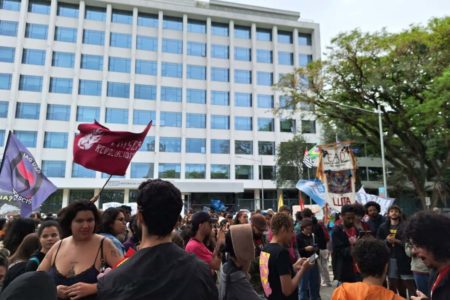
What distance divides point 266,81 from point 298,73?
22491 mm

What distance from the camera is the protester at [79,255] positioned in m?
2.40

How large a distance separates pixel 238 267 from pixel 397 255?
12.0 ft

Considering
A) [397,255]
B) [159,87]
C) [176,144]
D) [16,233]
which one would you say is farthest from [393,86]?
[159,87]

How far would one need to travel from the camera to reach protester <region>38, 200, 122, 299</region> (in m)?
2.40

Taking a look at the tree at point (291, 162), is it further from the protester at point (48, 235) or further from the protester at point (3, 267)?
the protester at point (3, 267)

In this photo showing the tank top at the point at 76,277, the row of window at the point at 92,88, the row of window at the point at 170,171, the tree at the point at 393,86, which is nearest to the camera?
the tank top at the point at 76,277

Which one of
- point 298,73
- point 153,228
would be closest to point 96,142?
point 153,228

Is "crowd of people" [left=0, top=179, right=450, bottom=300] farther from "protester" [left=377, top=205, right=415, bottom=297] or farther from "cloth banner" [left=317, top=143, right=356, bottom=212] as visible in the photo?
"cloth banner" [left=317, top=143, right=356, bottom=212]

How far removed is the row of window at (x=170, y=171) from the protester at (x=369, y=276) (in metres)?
36.5

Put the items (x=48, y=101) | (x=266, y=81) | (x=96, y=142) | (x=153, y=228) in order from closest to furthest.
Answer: (x=153, y=228) → (x=96, y=142) → (x=48, y=101) → (x=266, y=81)

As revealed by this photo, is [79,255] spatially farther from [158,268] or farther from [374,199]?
[374,199]

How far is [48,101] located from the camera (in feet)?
122

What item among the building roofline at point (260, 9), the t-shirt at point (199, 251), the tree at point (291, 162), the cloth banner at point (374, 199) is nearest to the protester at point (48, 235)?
the t-shirt at point (199, 251)

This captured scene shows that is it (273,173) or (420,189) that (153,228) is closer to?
(420,189)
